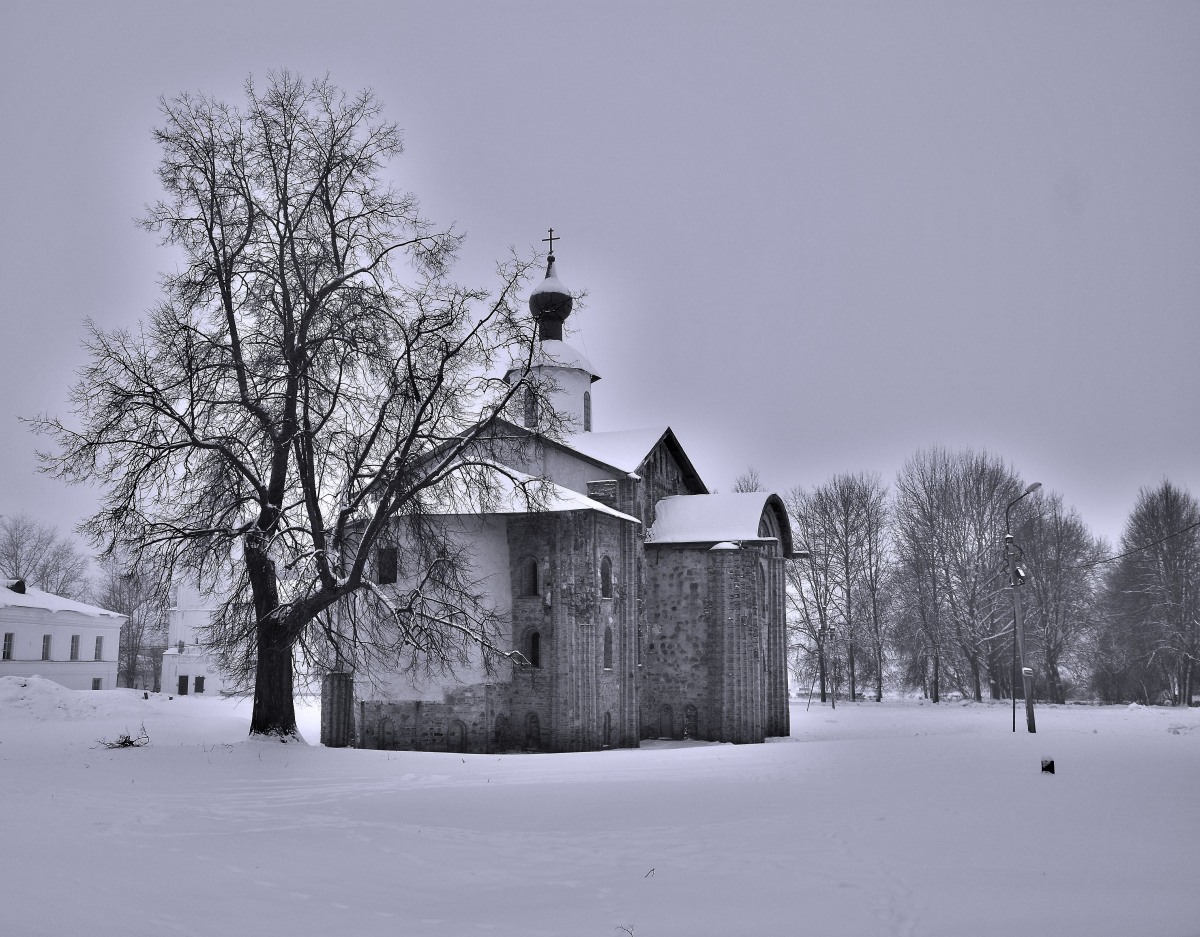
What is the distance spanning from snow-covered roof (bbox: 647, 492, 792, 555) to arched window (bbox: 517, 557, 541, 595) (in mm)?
5671

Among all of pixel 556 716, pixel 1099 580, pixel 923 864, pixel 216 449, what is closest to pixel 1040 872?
pixel 923 864

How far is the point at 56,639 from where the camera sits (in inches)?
1625

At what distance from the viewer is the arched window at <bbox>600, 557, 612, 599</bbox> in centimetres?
2555

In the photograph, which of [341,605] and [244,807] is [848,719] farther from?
[244,807]

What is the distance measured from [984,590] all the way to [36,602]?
44.0 meters

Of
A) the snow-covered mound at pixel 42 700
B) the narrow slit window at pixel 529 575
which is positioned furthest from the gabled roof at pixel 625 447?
the snow-covered mound at pixel 42 700

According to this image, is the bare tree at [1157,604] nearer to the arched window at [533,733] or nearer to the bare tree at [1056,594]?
the bare tree at [1056,594]

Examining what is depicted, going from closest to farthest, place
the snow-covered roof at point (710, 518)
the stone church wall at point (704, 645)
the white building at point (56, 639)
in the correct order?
the stone church wall at point (704, 645), the snow-covered roof at point (710, 518), the white building at point (56, 639)

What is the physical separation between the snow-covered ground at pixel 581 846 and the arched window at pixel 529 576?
9315mm

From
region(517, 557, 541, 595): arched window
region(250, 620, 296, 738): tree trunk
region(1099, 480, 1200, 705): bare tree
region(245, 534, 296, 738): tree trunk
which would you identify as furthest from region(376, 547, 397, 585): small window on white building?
region(1099, 480, 1200, 705): bare tree

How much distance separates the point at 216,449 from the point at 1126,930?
14396 millimetres

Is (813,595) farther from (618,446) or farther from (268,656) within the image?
(268,656)

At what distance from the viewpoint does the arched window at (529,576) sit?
2491 centimetres

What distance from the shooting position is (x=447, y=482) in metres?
17.5
